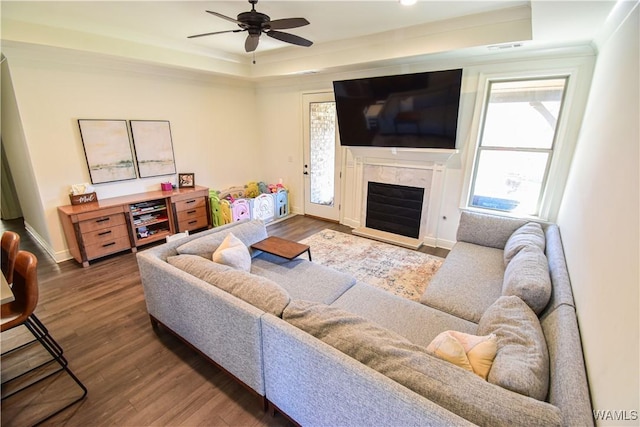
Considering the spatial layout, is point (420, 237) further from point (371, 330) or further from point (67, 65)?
point (67, 65)

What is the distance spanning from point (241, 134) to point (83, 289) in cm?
358

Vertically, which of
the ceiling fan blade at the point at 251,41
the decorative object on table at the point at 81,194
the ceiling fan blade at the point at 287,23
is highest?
the ceiling fan blade at the point at 287,23

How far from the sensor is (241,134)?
5.52 meters

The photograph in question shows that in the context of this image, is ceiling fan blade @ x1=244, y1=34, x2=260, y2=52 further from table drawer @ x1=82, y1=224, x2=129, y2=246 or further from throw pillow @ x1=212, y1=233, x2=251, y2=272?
table drawer @ x1=82, y1=224, x2=129, y2=246

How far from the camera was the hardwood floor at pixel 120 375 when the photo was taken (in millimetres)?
1721

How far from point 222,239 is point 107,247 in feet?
7.06

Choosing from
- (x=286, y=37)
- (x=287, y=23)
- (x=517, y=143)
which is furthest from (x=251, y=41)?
(x=517, y=143)

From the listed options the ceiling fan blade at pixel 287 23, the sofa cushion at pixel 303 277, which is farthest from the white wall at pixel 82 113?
the sofa cushion at pixel 303 277

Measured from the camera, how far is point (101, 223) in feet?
11.6

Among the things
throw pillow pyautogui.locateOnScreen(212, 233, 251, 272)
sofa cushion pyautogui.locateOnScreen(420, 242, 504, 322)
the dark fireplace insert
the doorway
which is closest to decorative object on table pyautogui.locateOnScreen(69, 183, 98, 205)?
throw pillow pyautogui.locateOnScreen(212, 233, 251, 272)

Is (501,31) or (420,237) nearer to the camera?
(501,31)

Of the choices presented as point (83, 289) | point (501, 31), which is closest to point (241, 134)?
point (83, 289)

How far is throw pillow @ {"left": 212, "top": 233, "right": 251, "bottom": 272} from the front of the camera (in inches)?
89.1

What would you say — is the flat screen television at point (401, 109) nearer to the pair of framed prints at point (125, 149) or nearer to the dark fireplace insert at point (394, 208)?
the dark fireplace insert at point (394, 208)
